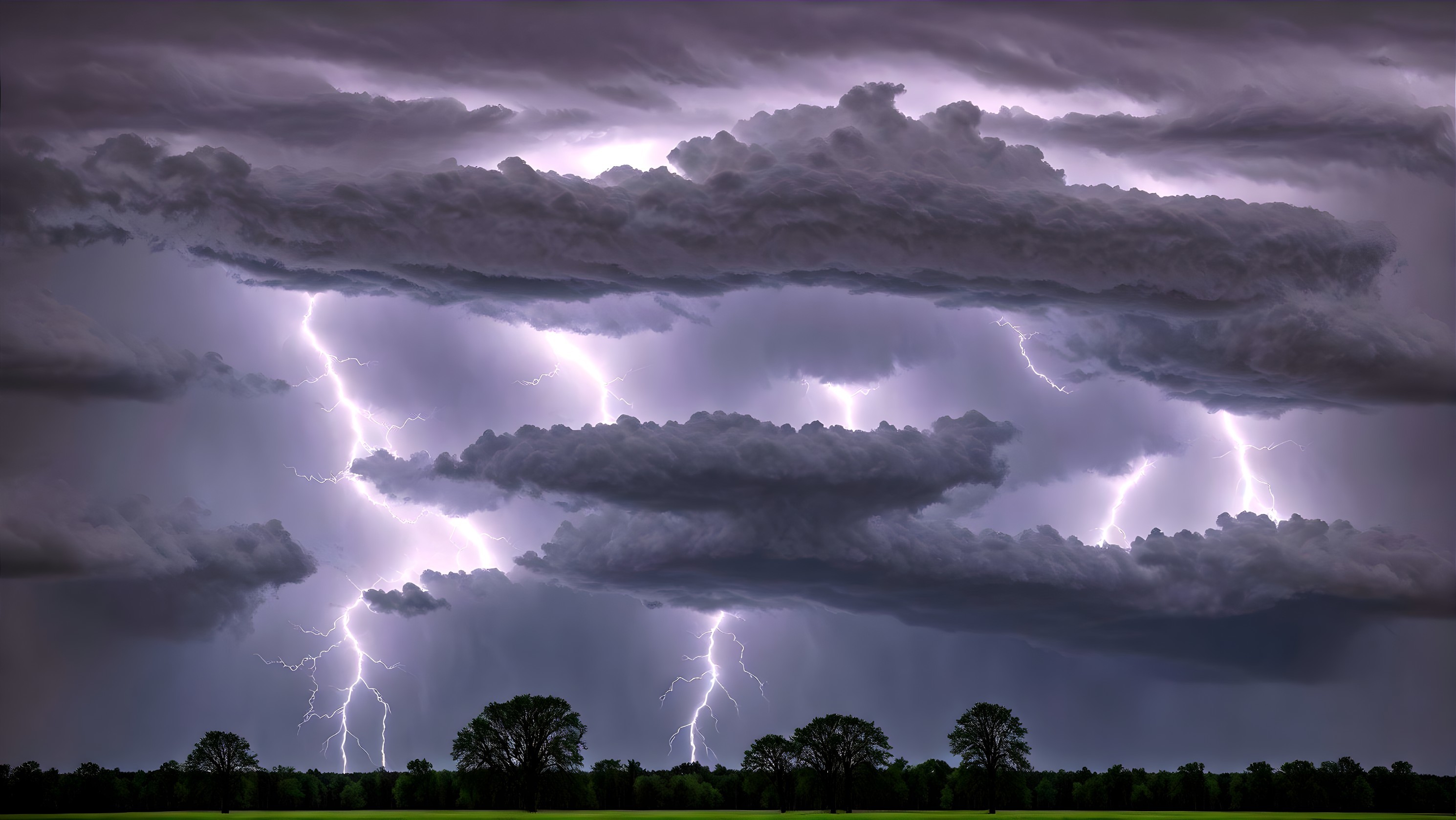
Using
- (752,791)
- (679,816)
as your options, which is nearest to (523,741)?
(679,816)

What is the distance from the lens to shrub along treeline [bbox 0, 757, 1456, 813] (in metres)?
166

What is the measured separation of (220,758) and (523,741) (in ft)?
162

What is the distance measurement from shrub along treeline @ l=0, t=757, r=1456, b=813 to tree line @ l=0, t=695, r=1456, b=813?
0.26 meters

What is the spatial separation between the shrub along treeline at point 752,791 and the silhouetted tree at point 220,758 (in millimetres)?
2005

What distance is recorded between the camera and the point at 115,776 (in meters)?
183

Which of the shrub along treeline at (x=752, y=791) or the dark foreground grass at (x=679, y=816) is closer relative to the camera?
the dark foreground grass at (x=679, y=816)

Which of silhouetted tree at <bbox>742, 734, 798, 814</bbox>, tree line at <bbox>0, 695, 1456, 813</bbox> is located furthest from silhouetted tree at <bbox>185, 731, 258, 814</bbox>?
silhouetted tree at <bbox>742, 734, 798, 814</bbox>

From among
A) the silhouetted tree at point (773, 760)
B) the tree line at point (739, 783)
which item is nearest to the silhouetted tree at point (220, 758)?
the tree line at point (739, 783)

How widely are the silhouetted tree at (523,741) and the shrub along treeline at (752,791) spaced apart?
15590 millimetres

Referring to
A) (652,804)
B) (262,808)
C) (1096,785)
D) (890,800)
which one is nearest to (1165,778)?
(1096,785)

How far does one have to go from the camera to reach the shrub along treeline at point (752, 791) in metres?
166

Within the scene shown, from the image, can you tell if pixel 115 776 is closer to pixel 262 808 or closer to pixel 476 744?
pixel 262 808

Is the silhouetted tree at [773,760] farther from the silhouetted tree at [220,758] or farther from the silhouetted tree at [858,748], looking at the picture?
the silhouetted tree at [220,758]

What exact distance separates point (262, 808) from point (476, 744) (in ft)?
205
